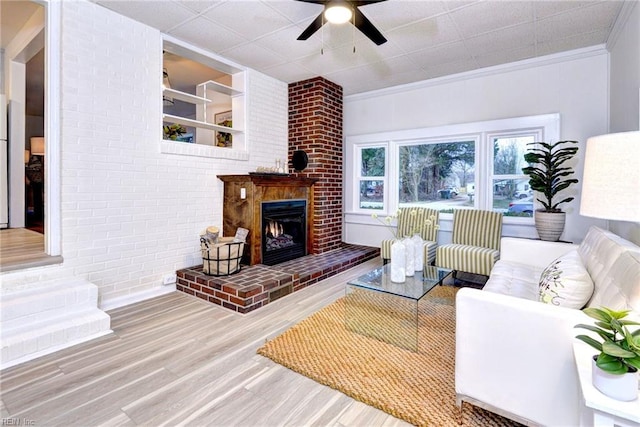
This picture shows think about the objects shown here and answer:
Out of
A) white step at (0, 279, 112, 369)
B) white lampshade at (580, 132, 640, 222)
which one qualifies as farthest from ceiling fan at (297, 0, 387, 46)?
white step at (0, 279, 112, 369)

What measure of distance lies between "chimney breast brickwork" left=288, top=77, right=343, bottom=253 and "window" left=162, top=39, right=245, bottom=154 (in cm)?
95

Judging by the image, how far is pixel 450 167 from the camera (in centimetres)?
474

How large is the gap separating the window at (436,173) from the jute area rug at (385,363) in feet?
7.29

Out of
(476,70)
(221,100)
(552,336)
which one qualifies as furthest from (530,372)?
(221,100)

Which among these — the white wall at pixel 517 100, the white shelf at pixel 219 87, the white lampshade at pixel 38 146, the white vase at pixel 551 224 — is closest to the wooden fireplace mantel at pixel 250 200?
the white shelf at pixel 219 87

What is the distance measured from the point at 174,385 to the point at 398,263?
6.02 feet

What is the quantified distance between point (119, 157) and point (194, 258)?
1.40 metres

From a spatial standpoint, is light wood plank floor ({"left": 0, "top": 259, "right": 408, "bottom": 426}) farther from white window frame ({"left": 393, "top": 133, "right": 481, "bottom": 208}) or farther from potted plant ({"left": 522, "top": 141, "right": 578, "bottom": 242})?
white window frame ({"left": 393, "top": 133, "right": 481, "bottom": 208})

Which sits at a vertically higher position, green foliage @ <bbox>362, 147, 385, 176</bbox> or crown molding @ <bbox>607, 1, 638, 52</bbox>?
crown molding @ <bbox>607, 1, 638, 52</bbox>

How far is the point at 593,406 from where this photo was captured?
101 cm

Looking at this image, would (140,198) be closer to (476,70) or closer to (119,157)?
(119,157)

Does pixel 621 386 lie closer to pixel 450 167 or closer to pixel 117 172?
pixel 117 172

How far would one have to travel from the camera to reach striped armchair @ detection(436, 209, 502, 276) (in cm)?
368

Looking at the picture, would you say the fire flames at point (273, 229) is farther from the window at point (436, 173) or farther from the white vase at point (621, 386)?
the white vase at point (621, 386)
